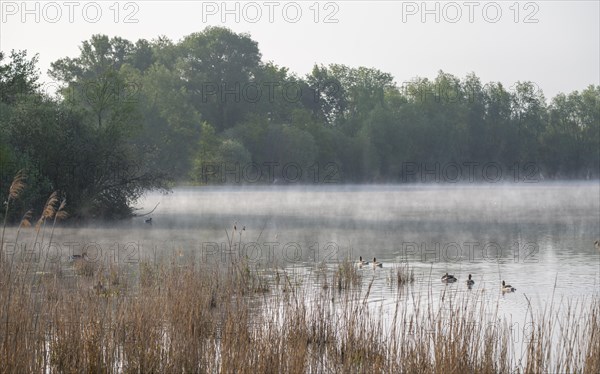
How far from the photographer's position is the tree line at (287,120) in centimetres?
4347

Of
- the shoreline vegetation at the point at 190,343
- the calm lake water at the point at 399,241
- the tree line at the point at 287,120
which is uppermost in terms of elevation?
the tree line at the point at 287,120

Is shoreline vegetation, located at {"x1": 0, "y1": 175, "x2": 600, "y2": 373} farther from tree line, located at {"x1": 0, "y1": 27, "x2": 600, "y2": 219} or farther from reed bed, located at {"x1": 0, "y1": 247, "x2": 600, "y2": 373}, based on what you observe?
tree line, located at {"x1": 0, "y1": 27, "x2": 600, "y2": 219}

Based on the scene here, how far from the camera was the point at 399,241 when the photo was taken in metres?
32.2

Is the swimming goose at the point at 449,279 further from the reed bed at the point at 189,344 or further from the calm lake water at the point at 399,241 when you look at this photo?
the reed bed at the point at 189,344

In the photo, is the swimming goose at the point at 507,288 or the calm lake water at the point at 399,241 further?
the calm lake water at the point at 399,241

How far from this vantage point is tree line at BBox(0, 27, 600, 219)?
43469mm

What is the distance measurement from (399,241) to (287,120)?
2797 inches

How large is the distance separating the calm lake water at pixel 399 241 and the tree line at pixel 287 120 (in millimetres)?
6487

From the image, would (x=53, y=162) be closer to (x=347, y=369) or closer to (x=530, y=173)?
(x=347, y=369)

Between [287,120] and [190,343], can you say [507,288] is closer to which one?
[190,343]

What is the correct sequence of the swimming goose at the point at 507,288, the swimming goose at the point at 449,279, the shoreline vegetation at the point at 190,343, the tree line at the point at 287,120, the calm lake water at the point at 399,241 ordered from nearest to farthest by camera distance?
the shoreline vegetation at the point at 190,343 < the swimming goose at the point at 507,288 < the calm lake water at the point at 399,241 < the swimming goose at the point at 449,279 < the tree line at the point at 287,120

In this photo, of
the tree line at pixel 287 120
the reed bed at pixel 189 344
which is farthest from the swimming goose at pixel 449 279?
the tree line at pixel 287 120

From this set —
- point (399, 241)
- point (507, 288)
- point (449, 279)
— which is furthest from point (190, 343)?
point (399, 241)

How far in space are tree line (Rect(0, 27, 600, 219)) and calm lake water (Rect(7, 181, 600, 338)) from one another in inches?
255
